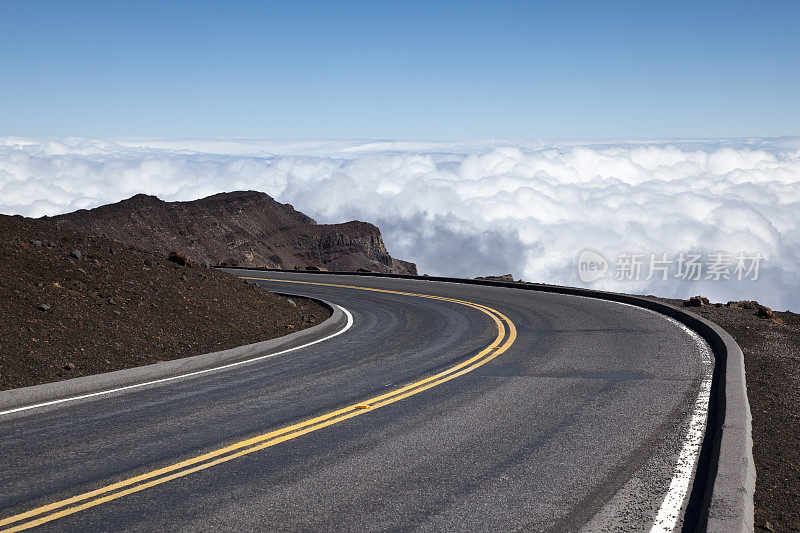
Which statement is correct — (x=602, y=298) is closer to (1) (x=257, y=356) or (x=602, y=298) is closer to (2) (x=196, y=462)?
(1) (x=257, y=356)

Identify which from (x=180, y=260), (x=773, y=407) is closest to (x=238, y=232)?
(x=180, y=260)

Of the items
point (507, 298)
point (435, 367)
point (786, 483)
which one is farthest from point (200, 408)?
point (507, 298)

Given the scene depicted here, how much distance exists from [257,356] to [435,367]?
353 centimetres

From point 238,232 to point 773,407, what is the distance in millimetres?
85567

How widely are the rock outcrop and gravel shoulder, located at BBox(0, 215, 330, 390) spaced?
5323cm

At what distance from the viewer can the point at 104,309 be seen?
515 inches

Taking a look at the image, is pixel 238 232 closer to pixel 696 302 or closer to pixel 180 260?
pixel 180 260

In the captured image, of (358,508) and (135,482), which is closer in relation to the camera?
(358,508)

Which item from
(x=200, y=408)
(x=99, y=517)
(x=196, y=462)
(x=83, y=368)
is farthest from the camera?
(x=83, y=368)

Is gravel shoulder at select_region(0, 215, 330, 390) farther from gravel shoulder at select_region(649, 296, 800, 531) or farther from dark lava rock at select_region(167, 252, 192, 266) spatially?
gravel shoulder at select_region(649, 296, 800, 531)

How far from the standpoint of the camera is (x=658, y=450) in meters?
6.73

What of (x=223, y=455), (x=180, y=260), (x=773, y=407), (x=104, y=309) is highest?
(x=180, y=260)

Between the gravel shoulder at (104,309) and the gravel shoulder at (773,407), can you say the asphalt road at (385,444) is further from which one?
the gravel shoulder at (104,309)

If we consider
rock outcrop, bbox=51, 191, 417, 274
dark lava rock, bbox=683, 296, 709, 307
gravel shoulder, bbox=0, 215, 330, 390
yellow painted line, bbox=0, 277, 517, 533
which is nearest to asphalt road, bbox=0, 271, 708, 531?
yellow painted line, bbox=0, 277, 517, 533
